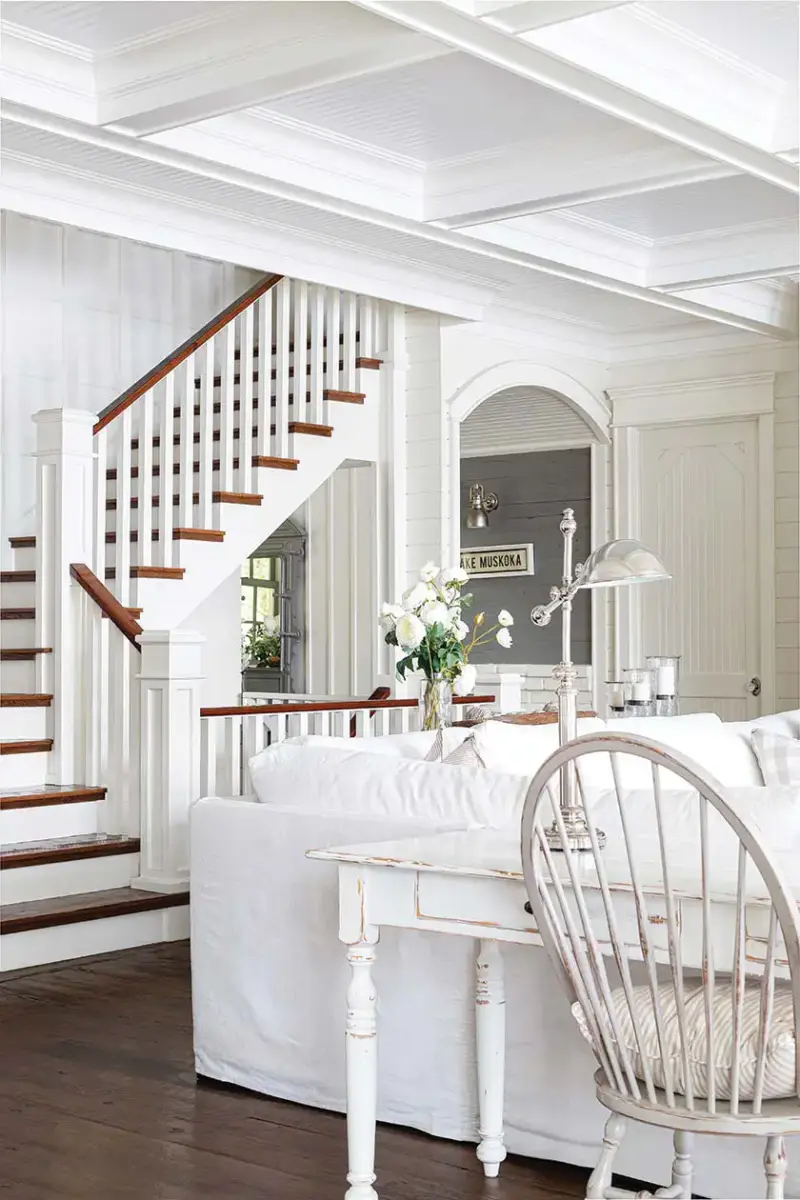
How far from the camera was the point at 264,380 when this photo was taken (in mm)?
7113

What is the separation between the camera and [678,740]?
536 centimetres

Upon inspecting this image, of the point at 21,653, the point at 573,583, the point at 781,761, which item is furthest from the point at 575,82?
the point at 21,653

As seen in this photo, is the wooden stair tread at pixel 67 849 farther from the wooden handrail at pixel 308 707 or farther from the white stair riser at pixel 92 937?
the wooden handrail at pixel 308 707

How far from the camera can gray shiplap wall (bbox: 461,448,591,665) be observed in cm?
912

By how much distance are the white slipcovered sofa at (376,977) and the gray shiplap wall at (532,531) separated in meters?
Result: 5.20

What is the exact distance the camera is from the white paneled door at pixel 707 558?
330 inches

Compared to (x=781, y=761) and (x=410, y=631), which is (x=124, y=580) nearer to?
(x=410, y=631)

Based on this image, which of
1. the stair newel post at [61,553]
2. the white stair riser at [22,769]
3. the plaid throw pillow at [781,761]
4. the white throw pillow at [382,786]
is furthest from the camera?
the stair newel post at [61,553]

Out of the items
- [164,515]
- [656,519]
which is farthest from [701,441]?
[164,515]

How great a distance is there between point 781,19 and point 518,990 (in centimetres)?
308

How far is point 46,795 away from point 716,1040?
392 cm

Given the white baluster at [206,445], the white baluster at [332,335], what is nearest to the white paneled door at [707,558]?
the white baluster at [332,335]

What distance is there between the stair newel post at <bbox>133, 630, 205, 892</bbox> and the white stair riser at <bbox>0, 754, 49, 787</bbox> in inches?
23.4

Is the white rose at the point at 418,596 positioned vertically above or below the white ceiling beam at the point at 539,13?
below
